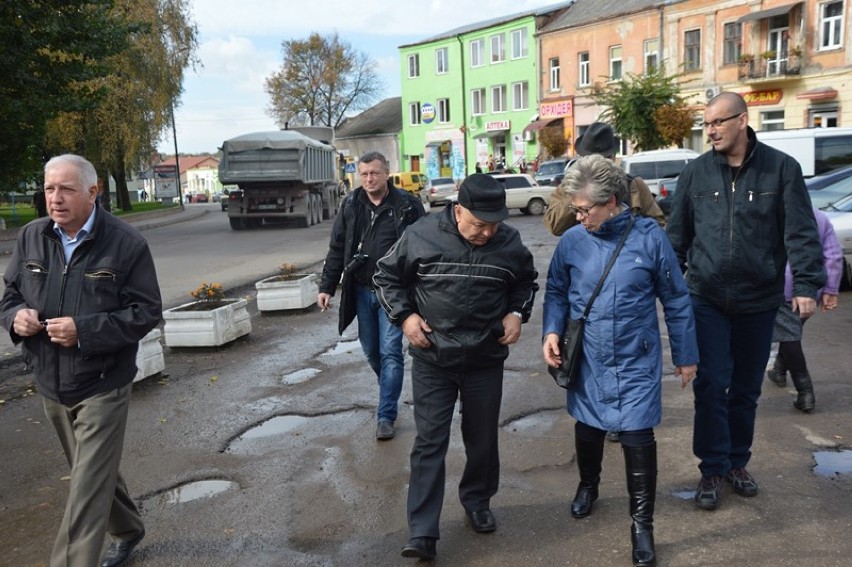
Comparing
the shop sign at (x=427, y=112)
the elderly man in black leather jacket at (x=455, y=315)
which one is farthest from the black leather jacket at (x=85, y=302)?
the shop sign at (x=427, y=112)

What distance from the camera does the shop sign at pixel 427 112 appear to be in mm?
53844

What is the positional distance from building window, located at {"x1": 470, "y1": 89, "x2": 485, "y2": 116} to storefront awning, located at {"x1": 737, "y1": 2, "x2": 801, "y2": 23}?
2006cm

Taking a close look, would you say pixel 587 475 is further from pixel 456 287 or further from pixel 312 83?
pixel 312 83

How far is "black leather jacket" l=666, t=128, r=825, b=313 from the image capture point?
396 cm

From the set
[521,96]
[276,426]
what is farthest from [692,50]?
[276,426]

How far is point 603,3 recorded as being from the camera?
42.3m

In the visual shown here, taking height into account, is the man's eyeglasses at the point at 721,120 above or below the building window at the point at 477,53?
below

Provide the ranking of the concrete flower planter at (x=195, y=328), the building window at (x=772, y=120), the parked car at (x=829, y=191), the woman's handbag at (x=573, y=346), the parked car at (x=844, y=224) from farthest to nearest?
the building window at (x=772, y=120) → the parked car at (x=829, y=191) → the parked car at (x=844, y=224) → the concrete flower planter at (x=195, y=328) → the woman's handbag at (x=573, y=346)

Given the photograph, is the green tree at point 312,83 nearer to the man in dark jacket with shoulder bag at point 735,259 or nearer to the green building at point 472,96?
the green building at point 472,96

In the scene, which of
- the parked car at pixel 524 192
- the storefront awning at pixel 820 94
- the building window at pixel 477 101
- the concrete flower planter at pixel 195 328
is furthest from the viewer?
the building window at pixel 477 101

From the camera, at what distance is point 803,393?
570cm

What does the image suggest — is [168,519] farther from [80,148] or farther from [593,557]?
[80,148]

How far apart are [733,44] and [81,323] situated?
3586 centimetres

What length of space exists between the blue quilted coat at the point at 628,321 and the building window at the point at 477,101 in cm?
4798
